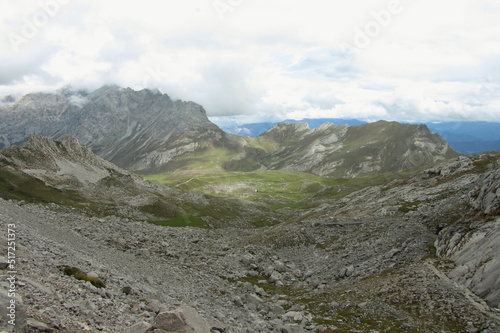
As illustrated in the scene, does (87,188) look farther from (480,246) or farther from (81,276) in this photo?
(480,246)

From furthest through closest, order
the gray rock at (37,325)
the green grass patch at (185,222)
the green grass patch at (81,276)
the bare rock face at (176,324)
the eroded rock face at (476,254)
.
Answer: the green grass patch at (185,222)
the eroded rock face at (476,254)
the green grass patch at (81,276)
the bare rock face at (176,324)
the gray rock at (37,325)

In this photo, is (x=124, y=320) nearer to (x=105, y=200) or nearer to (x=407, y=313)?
(x=407, y=313)

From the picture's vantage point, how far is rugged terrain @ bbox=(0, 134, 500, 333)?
67.8 ft

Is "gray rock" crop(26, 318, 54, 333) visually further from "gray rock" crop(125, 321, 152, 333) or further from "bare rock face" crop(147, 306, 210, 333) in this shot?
"bare rock face" crop(147, 306, 210, 333)

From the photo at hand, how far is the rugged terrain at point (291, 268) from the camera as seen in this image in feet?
67.8

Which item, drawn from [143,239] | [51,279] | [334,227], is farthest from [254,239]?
[51,279]

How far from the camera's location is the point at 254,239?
2424 inches

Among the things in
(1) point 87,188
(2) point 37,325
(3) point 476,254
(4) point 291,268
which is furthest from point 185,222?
(2) point 37,325

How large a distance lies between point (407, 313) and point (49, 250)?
1161 inches

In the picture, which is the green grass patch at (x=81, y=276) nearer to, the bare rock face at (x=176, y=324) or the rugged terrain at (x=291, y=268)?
the rugged terrain at (x=291, y=268)

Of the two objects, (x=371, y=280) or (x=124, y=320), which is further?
(x=371, y=280)

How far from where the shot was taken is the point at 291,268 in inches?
1864

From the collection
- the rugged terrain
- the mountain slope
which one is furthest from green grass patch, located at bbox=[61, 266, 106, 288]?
the mountain slope

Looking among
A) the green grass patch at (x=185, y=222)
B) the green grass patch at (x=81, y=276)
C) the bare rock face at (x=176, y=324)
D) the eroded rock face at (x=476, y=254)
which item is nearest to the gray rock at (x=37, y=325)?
the bare rock face at (x=176, y=324)
